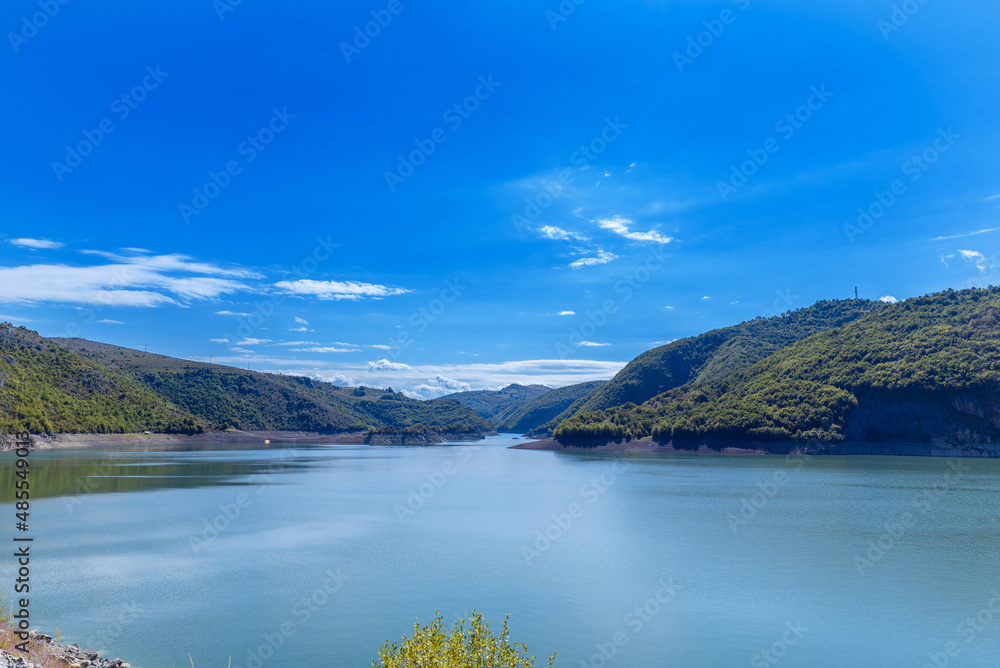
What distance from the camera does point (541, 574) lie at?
21.6 m

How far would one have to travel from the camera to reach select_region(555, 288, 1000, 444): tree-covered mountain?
86.8m

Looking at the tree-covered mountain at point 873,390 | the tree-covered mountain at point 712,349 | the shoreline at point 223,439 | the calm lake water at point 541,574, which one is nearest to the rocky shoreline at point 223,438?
the shoreline at point 223,439

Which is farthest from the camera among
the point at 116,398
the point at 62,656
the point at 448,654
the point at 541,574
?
the point at 116,398

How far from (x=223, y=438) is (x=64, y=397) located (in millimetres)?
44298

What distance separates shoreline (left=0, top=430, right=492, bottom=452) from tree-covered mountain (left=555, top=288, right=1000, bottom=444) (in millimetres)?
71490

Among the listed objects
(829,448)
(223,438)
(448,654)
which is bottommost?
(223,438)

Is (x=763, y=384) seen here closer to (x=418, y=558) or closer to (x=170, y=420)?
(x=418, y=558)

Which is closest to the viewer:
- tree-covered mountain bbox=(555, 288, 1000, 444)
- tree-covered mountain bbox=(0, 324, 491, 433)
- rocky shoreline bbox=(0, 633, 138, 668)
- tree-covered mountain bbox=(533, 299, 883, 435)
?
rocky shoreline bbox=(0, 633, 138, 668)

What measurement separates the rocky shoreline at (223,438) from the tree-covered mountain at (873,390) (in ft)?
233

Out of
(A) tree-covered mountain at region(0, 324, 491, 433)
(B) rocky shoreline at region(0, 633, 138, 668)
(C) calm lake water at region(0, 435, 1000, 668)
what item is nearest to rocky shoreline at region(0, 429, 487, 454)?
(A) tree-covered mountain at region(0, 324, 491, 433)

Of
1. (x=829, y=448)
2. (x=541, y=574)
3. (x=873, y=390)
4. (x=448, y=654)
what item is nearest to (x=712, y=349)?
(x=873, y=390)

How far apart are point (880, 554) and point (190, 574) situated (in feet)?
89.4

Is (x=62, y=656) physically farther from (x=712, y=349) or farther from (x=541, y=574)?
(x=712, y=349)

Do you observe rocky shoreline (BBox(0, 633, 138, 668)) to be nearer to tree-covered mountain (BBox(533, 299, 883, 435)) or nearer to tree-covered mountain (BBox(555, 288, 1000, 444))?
tree-covered mountain (BBox(555, 288, 1000, 444))
